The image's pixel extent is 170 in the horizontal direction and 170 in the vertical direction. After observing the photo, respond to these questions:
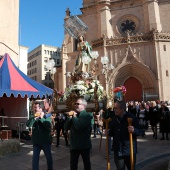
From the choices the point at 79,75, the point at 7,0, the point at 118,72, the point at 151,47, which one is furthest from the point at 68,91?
the point at 151,47

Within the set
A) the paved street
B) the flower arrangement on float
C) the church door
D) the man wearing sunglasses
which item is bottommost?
the paved street

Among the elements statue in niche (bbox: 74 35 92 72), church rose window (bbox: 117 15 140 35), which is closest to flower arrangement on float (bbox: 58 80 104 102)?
statue in niche (bbox: 74 35 92 72)

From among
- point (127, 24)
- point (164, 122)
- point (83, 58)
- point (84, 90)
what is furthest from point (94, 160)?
point (127, 24)

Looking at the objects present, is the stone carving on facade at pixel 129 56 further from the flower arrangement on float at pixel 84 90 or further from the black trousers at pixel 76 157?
the black trousers at pixel 76 157

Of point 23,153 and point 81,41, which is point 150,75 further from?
point 23,153

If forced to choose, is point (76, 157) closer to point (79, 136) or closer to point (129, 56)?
point (79, 136)

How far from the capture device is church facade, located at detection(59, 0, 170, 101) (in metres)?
24.6

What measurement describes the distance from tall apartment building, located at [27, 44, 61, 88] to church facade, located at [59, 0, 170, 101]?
79.9 ft

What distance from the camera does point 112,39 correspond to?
2705cm

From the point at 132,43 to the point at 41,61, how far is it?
35781mm

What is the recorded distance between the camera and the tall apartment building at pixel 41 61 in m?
54.4

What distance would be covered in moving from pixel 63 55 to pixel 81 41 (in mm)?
19972

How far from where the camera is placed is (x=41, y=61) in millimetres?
56531

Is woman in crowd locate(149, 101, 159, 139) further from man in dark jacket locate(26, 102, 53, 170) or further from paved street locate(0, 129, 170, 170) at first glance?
man in dark jacket locate(26, 102, 53, 170)
